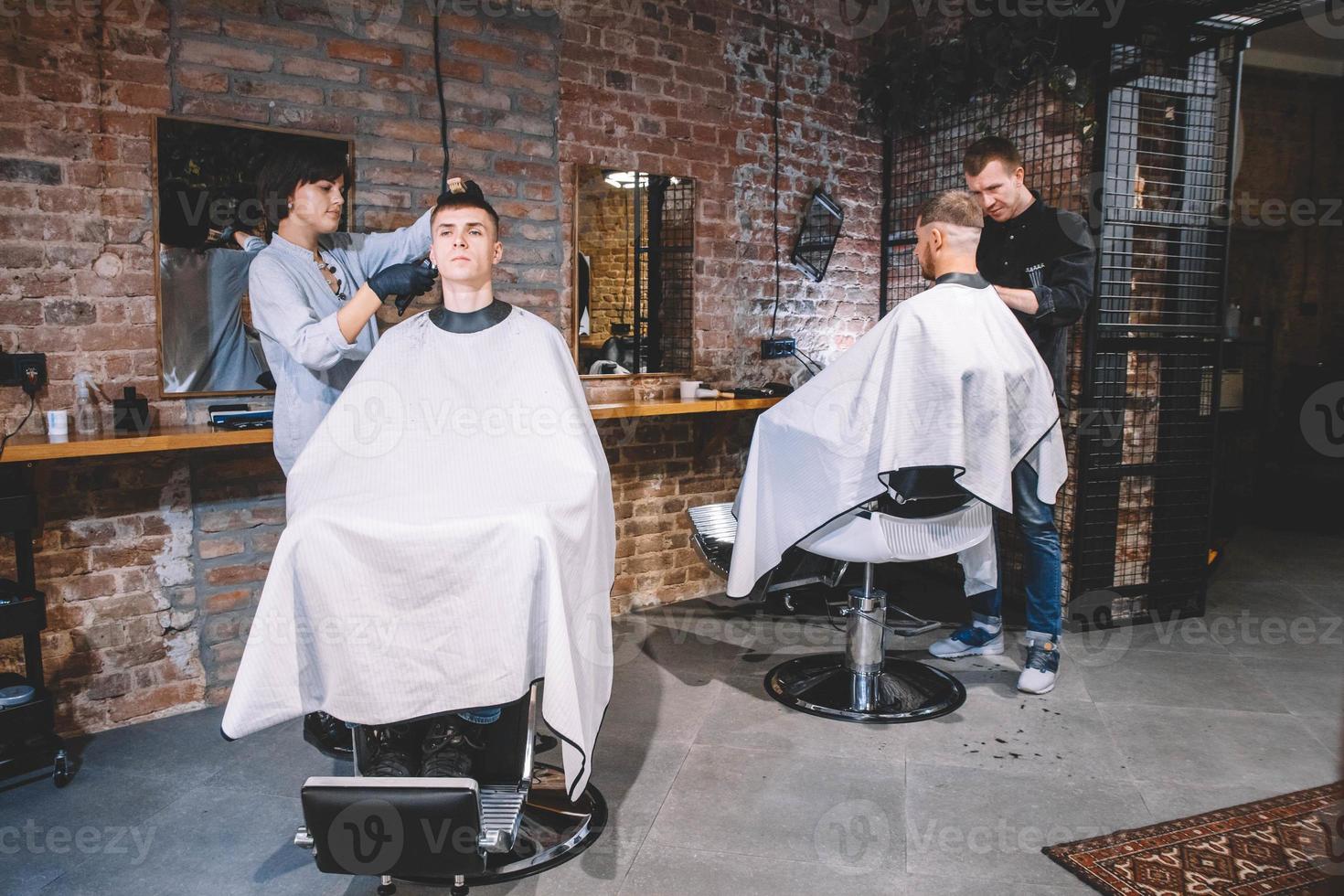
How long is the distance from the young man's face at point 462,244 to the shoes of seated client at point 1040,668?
203 centimetres

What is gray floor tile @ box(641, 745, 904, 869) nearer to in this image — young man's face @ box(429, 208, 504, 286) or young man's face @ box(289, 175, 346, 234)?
young man's face @ box(429, 208, 504, 286)

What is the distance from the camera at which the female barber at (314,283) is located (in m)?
2.26

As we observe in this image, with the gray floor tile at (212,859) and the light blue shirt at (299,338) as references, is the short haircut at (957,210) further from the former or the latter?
the gray floor tile at (212,859)

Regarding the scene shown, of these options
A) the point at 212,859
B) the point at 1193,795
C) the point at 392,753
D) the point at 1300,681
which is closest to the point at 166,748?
the point at 212,859

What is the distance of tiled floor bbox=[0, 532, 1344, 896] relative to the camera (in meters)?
1.84

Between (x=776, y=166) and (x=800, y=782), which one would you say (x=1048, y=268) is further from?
(x=800, y=782)

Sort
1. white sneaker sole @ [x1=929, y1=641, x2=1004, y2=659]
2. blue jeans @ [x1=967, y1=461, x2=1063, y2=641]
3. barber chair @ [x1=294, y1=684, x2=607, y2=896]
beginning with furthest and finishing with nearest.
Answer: white sneaker sole @ [x1=929, y1=641, x2=1004, y2=659]
blue jeans @ [x1=967, y1=461, x2=1063, y2=641]
barber chair @ [x1=294, y1=684, x2=607, y2=896]

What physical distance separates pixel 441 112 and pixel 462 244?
3.95 ft

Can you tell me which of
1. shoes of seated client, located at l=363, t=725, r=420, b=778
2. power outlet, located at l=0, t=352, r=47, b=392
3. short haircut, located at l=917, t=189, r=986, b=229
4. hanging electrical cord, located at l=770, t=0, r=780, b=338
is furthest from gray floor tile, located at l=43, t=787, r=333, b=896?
hanging electrical cord, located at l=770, t=0, r=780, b=338

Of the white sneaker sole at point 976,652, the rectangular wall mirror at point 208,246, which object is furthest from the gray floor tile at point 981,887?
the rectangular wall mirror at point 208,246

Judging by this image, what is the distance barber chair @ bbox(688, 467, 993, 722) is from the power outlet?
192cm

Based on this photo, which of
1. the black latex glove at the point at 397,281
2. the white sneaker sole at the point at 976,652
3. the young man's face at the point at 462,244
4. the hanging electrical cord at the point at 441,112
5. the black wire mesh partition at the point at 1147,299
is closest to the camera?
the young man's face at the point at 462,244

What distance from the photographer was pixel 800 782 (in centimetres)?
221

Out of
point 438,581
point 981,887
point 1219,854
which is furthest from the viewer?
point 1219,854
